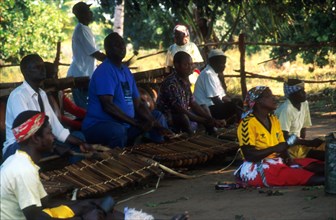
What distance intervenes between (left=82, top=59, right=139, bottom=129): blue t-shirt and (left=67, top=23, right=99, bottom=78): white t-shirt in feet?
6.21

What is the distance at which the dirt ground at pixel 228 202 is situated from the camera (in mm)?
5387

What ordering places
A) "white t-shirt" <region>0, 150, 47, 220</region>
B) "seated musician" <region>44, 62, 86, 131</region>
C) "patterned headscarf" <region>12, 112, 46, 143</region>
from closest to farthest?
1. "white t-shirt" <region>0, 150, 47, 220</region>
2. "patterned headscarf" <region>12, 112, 46, 143</region>
3. "seated musician" <region>44, 62, 86, 131</region>

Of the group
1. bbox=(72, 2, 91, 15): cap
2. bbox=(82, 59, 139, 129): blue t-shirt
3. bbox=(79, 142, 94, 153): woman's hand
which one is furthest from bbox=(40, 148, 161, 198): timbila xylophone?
bbox=(72, 2, 91, 15): cap

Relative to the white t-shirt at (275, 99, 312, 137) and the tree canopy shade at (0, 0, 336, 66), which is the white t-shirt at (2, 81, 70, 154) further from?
the tree canopy shade at (0, 0, 336, 66)

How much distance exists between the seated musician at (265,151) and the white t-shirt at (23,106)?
166 cm

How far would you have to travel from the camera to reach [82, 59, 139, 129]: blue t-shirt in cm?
739

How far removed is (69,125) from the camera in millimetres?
8031

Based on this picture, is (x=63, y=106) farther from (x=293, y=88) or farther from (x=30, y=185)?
(x=30, y=185)

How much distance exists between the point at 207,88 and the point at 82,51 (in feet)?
5.81

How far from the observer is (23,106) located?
6113mm

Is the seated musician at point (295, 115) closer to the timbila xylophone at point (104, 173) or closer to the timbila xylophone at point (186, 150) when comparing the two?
the timbila xylophone at point (186, 150)

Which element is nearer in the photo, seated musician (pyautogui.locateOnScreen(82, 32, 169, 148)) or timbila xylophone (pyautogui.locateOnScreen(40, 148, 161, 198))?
timbila xylophone (pyautogui.locateOnScreen(40, 148, 161, 198))

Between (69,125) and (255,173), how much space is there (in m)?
2.53

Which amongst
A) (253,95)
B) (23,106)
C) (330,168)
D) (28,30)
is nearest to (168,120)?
(253,95)
